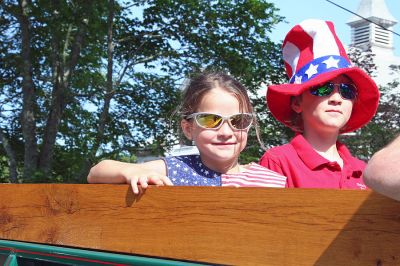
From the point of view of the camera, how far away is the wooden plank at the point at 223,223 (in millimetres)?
1212

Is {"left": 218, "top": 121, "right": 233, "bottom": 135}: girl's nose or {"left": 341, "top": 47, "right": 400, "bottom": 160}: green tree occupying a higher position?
{"left": 341, "top": 47, "right": 400, "bottom": 160}: green tree

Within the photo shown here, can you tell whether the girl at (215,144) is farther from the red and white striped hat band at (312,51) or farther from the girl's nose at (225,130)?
the red and white striped hat band at (312,51)

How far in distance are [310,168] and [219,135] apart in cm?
38

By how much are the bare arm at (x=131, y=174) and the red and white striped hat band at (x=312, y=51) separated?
26.0 inches

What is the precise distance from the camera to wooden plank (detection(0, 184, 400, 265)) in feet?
3.98

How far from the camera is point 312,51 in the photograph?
8.39 feet

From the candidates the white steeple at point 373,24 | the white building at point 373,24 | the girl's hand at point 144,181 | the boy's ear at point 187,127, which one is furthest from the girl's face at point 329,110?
the white steeple at point 373,24

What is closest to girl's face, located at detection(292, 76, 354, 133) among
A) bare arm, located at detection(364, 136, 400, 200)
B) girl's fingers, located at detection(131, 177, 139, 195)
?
girl's fingers, located at detection(131, 177, 139, 195)

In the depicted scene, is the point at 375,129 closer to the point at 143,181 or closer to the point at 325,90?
the point at 325,90

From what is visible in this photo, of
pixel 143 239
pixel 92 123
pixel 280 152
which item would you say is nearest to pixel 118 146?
pixel 92 123

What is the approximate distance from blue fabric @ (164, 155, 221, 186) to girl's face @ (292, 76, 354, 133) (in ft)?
1.34

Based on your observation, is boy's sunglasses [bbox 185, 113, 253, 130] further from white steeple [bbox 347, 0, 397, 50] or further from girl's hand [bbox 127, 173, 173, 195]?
white steeple [bbox 347, 0, 397, 50]

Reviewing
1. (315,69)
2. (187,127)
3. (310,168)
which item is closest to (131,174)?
(187,127)

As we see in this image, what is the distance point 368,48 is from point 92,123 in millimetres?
5431
